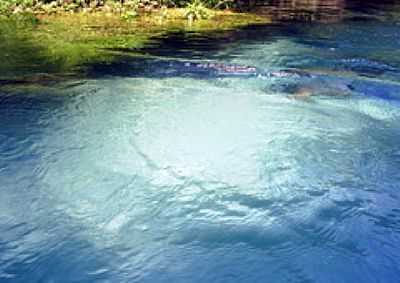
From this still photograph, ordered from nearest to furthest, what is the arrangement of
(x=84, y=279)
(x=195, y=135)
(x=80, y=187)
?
(x=84, y=279) < (x=80, y=187) < (x=195, y=135)

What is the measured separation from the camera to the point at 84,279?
441 centimetres

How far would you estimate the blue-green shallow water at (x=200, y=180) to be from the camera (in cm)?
466

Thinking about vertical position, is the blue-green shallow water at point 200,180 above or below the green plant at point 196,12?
below

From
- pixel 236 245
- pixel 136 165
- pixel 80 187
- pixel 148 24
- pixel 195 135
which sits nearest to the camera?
pixel 236 245

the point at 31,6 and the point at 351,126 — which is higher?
the point at 31,6

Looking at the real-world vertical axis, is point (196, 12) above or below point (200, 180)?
above

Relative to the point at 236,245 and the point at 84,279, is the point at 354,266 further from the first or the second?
the point at 84,279

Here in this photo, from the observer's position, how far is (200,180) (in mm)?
6059

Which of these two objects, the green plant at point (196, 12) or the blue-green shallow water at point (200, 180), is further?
the green plant at point (196, 12)

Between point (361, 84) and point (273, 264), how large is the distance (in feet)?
20.4

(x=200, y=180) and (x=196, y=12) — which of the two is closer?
(x=200, y=180)

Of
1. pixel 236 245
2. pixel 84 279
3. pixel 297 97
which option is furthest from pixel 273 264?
pixel 297 97

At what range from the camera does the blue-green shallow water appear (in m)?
4.66

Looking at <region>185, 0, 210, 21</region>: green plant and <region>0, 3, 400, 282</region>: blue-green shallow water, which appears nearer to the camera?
<region>0, 3, 400, 282</region>: blue-green shallow water
